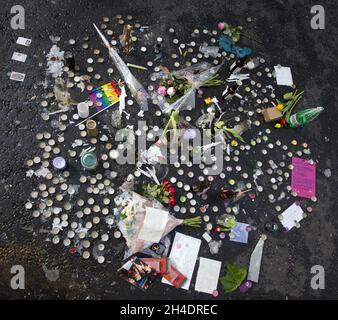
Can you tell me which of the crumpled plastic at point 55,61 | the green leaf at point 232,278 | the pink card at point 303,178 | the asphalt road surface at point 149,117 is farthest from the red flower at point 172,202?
the crumpled plastic at point 55,61

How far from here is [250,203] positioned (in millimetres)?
4289

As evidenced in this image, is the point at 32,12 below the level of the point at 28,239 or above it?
above

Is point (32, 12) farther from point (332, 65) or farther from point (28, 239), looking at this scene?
point (332, 65)

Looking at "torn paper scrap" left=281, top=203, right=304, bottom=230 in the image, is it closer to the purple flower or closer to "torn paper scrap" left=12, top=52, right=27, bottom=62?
the purple flower

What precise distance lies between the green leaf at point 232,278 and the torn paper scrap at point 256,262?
8 centimetres

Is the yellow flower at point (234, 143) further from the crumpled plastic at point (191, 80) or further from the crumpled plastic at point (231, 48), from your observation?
the crumpled plastic at point (231, 48)

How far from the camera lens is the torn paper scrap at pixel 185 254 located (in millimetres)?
3871

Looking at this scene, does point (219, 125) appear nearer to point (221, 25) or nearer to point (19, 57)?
point (221, 25)

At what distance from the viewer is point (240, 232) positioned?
4.13m

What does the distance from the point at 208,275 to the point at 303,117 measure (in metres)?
2.12

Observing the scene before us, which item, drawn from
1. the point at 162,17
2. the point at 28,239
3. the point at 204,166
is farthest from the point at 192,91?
the point at 28,239

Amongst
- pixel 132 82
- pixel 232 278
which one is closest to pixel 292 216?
pixel 232 278

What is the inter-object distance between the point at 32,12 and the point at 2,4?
382 millimetres
